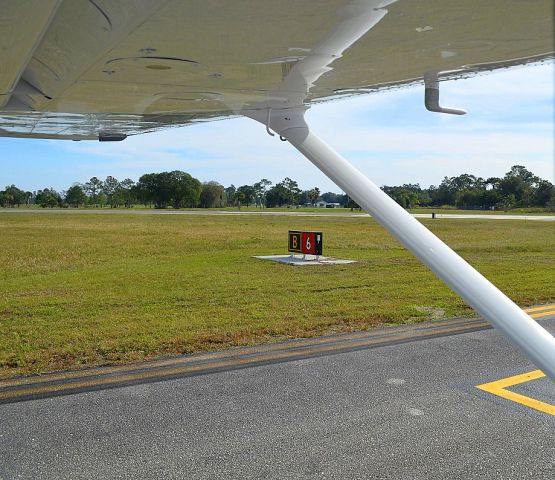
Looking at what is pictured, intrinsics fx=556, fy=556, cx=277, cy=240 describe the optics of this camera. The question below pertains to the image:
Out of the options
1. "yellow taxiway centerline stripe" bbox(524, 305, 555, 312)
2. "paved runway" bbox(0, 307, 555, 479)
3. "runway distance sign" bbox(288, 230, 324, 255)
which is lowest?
"paved runway" bbox(0, 307, 555, 479)

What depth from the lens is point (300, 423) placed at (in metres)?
3.98

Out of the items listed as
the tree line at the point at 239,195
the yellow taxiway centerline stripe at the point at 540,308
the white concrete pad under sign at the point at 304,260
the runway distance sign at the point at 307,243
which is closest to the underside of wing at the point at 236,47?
the yellow taxiway centerline stripe at the point at 540,308

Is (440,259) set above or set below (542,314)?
above

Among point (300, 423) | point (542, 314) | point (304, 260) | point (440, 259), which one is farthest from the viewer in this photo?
point (304, 260)

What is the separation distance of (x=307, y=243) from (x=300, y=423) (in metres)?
10.2

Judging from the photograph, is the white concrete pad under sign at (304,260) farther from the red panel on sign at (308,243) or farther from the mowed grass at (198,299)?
the mowed grass at (198,299)

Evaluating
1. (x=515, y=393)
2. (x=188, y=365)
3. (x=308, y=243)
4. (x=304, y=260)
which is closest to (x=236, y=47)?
(x=515, y=393)

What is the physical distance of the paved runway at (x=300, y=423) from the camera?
11.0 ft

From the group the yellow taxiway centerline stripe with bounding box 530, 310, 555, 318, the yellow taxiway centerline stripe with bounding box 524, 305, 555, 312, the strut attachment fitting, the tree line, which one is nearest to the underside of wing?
the strut attachment fitting

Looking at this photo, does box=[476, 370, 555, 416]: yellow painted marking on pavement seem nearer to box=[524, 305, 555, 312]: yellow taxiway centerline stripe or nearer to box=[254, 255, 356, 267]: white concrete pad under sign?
box=[524, 305, 555, 312]: yellow taxiway centerline stripe

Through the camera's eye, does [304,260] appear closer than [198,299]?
No

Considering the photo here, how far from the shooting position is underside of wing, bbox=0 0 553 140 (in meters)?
1.33

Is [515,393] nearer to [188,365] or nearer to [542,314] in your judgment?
[188,365]

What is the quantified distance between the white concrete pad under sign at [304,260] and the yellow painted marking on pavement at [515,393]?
8.76 m
